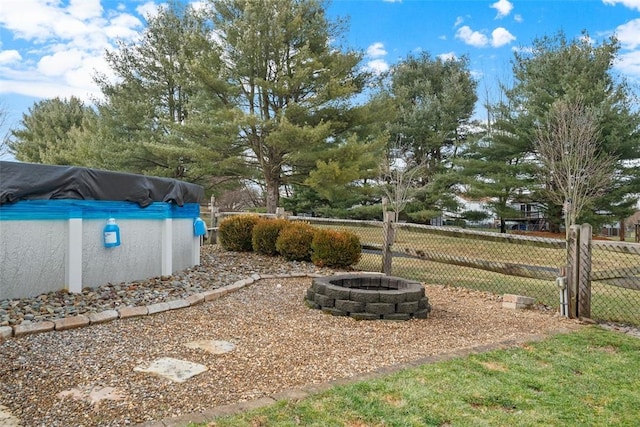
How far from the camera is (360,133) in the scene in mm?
15508

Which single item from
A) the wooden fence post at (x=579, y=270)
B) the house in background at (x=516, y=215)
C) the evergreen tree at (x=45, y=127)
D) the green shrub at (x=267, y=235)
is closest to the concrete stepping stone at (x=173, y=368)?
the wooden fence post at (x=579, y=270)

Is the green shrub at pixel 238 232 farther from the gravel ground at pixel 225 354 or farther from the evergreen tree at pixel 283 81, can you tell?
the evergreen tree at pixel 283 81

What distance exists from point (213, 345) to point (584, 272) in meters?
4.01

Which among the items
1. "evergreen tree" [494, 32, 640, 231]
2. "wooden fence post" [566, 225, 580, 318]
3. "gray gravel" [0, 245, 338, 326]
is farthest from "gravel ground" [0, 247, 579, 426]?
"evergreen tree" [494, 32, 640, 231]

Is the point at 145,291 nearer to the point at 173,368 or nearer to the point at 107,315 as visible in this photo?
the point at 107,315

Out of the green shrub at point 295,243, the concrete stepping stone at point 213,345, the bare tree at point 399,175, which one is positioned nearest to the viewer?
the concrete stepping stone at point 213,345

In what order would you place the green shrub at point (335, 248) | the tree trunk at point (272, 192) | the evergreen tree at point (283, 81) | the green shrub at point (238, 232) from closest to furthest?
the green shrub at point (335, 248)
the green shrub at point (238, 232)
the evergreen tree at point (283, 81)
the tree trunk at point (272, 192)

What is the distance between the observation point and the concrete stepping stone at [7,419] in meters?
2.12

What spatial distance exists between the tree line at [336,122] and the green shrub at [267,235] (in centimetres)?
530

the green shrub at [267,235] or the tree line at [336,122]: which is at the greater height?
the tree line at [336,122]

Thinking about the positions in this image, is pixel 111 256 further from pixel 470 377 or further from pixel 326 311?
pixel 470 377

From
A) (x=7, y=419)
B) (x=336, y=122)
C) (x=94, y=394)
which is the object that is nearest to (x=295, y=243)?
(x=94, y=394)

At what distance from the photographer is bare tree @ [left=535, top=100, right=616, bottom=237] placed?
14891mm

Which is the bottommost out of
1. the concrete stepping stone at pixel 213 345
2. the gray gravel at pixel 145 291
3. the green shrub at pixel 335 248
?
the concrete stepping stone at pixel 213 345
